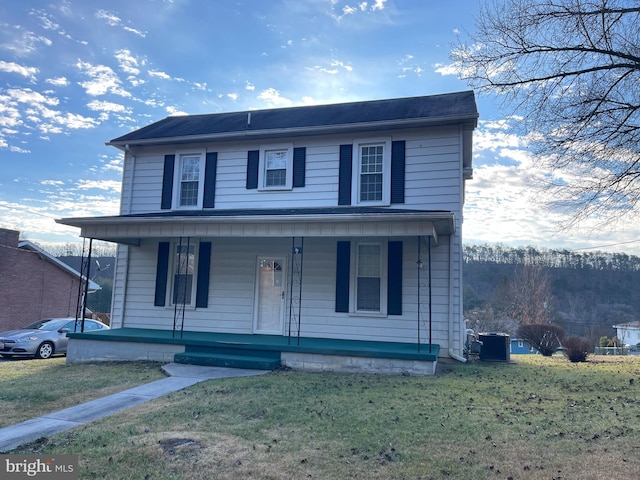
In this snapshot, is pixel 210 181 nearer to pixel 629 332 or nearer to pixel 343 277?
pixel 343 277

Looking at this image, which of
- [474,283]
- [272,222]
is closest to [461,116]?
[272,222]

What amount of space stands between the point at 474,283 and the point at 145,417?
35878 mm

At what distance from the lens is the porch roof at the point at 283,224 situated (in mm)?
8555

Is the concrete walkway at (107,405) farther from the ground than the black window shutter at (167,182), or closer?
closer

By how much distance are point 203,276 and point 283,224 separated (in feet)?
11.1

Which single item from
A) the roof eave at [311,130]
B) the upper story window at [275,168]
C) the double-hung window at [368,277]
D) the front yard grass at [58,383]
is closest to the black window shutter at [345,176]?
the roof eave at [311,130]

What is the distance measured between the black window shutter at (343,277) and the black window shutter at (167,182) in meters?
5.22

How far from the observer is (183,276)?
38.6 ft

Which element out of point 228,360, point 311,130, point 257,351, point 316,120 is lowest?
point 228,360

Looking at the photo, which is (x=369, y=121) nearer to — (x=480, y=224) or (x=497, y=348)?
(x=497, y=348)

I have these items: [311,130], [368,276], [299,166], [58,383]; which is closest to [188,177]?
[299,166]

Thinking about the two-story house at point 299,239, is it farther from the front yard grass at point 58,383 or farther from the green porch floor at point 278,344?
the front yard grass at point 58,383

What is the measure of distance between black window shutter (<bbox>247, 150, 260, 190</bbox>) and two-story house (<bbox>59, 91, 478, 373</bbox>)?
0.13 ft

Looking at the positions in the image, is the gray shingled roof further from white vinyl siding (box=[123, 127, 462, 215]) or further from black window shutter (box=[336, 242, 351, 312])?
black window shutter (box=[336, 242, 351, 312])
